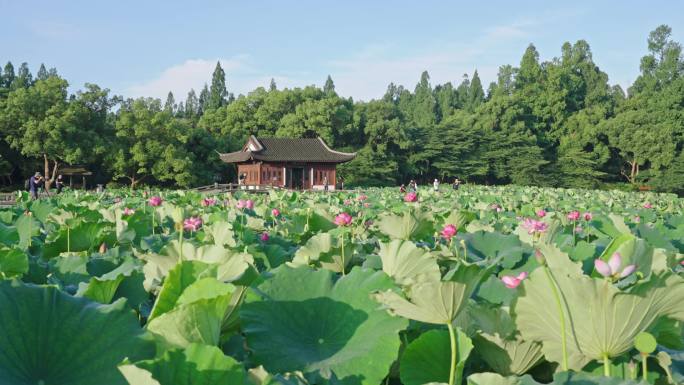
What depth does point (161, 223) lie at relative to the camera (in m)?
3.01

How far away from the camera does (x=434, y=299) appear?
68 cm

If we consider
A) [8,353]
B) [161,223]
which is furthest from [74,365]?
[161,223]

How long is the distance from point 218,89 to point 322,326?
144 feet

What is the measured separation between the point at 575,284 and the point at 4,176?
27.7 metres

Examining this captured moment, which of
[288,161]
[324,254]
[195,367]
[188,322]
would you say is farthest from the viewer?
[288,161]

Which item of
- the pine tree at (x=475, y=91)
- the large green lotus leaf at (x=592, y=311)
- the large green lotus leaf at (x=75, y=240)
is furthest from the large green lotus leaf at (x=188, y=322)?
the pine tree at (x=475, y=91)

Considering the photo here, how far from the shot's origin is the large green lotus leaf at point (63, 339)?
0.53 meters

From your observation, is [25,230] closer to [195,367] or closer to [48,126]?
[195,367]

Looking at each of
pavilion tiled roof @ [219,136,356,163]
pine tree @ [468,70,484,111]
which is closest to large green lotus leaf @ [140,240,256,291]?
pavilion tiled roof @ [219,136,356,163]

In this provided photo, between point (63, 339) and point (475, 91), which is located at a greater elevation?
point (475, 91)

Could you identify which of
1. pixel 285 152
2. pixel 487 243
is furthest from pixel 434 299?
pixel 285 152

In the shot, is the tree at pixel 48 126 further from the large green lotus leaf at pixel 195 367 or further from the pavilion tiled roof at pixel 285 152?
the large green lotus leaf at pixel 195 367

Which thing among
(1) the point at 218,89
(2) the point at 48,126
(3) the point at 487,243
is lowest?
(3) the point at 487,243

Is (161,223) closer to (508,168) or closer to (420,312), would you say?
(420,312)
